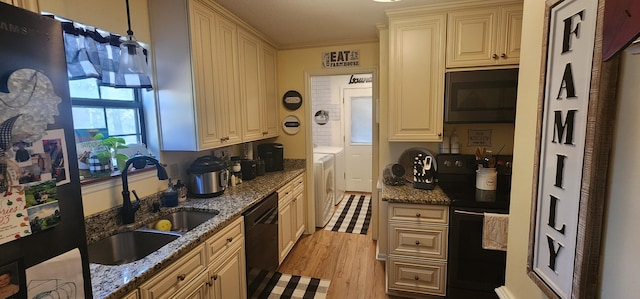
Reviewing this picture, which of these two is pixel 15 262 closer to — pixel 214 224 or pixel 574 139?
pixel 214 224

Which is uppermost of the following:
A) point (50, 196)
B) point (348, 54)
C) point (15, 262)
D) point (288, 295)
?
point (348, 54)

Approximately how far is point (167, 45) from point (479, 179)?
8.65 feet

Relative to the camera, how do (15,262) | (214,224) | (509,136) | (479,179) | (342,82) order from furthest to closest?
(342,82) < (509,136) < (479,179) < (214,224) < (15,262)

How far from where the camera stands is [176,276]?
1345mm

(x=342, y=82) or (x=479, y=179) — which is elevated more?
(x=342, y=82)

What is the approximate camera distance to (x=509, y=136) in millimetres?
2518

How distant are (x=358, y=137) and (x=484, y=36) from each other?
10.6 ft

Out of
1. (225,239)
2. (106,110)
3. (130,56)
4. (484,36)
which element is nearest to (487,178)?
(484,36)

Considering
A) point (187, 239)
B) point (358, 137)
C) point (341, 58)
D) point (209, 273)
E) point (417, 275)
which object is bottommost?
point (417, 275)

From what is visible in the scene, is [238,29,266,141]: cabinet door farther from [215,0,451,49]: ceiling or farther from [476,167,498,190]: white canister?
[476,167,498,190]: white canister

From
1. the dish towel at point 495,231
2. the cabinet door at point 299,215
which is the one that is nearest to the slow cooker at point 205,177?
the cabinet door at point 299,215

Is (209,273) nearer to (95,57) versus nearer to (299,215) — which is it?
(95,57)

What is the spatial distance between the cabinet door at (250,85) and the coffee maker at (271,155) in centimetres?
32

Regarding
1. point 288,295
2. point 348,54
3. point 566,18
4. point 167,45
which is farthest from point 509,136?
point 167,45
